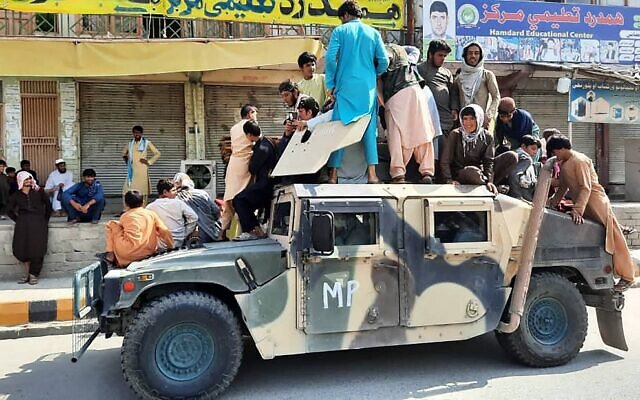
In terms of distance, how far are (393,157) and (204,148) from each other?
750cm

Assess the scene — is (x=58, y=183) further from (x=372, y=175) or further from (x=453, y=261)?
(x=453, y=261)

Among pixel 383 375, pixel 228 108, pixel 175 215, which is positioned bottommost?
pixel 383 375

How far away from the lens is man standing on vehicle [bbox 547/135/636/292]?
528 cm

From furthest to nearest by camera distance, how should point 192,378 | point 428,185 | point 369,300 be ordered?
point 428,185
point 369,300
point 192,378

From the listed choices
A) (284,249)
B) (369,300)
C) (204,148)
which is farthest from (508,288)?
(204,148)

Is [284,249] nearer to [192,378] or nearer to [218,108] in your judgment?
[192,378]

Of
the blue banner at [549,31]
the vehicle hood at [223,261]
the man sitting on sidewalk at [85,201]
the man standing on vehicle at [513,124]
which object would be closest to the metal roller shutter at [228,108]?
the man sitting on sidewalk at [85,201]

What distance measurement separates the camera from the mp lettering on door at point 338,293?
4430mm

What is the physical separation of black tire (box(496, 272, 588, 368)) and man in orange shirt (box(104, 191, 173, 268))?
10.2 ft

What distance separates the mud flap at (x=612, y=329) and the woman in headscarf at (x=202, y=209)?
382 cm

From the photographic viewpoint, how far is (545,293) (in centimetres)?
514

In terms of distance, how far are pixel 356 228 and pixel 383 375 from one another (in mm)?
1359

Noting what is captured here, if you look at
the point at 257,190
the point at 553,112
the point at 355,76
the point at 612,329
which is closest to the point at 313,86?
the point at 355,76

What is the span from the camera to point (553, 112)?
1407 cm
